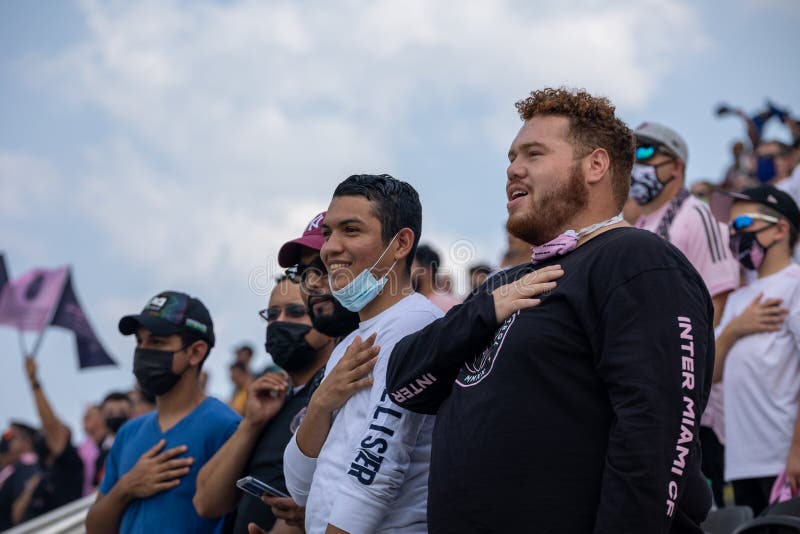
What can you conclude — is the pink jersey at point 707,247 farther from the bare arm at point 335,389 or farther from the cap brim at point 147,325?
the cap brim at point 147,325

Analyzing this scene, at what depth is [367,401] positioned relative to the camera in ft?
10.7

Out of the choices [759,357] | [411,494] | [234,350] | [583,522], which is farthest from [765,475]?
[234,350]

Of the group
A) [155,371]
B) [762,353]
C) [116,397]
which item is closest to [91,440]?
[116,397]

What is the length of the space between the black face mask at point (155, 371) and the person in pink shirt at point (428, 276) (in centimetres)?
203

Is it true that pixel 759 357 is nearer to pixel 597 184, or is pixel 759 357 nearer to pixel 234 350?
pixel 597 184

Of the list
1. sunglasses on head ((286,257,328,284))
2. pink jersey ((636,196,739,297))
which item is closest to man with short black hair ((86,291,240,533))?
sunglasses on head ((286,257,328,284))

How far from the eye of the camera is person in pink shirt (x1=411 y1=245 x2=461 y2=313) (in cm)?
653

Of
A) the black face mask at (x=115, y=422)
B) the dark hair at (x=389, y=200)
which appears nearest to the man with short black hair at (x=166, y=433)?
the dark hair at (x=389, y=200)

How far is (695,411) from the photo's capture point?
242 centimetres

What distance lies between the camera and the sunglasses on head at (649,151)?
5.85 m

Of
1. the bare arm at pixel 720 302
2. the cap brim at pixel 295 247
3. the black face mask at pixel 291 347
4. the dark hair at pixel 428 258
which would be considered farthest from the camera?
the dark hair at pixel 428 258

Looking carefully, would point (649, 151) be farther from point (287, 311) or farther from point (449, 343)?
point (449, 343)

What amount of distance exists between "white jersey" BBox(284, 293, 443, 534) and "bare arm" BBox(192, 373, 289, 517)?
Answer: 1168 mm

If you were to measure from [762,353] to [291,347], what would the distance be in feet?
9.00
